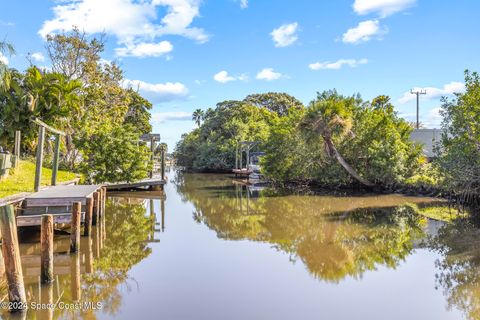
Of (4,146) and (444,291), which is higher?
(4,146)

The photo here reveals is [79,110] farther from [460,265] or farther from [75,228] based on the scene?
[460,265]

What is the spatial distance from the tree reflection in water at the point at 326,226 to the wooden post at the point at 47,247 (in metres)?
5.14

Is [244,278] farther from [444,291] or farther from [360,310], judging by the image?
[444,291]

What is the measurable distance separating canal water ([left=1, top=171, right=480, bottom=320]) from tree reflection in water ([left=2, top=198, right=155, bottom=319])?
2 cm

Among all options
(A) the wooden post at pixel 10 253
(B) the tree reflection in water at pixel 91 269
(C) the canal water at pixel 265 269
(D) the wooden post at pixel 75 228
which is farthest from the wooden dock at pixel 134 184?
(A) the wooden post at pixel 10 253

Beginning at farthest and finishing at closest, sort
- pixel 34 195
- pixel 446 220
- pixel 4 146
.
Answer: pixel 4 146, pixel 446 220, pixel 34 195

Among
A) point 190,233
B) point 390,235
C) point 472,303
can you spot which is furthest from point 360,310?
point 190,233

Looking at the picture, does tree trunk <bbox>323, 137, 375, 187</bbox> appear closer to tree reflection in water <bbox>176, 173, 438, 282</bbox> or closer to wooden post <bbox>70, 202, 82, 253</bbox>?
tree reflection in water <bbox>176, 173, 438, 282</bbox>

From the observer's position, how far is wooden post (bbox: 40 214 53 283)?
7.62 m

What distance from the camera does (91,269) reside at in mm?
9133

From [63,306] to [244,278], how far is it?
342cm

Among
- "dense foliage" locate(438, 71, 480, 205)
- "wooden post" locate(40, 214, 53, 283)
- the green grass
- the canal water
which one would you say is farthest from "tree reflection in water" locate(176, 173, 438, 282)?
the green grass

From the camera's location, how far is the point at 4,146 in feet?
70.0

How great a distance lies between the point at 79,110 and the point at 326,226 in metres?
16.1
